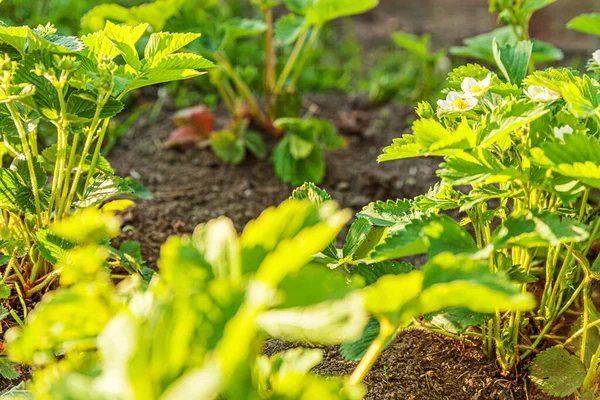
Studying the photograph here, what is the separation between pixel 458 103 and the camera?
3.30 feet

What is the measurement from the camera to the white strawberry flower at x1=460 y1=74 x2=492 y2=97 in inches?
39.3

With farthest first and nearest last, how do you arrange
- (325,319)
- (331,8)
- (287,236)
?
(331,8) < (287,236) < (325,319)

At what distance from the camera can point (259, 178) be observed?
1969mm

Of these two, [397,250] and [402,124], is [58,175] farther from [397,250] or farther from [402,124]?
[402,124]

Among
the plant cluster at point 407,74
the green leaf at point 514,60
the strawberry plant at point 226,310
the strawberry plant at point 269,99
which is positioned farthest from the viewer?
the plant cluster at point 407,74

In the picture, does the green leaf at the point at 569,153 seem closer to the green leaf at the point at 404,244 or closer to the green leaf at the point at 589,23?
the green leaf at the point at 404,244

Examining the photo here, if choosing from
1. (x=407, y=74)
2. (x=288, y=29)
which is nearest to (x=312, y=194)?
(x=288, y=29)

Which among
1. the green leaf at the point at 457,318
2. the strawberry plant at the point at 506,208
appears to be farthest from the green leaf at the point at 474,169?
the green leaf at the point at 457,318

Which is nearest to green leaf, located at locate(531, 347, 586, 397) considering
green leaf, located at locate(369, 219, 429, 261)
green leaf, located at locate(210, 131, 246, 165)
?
green leaf, located at locate(369, 219, 429, 261)

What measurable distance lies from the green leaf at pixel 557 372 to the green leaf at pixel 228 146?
3.65 ft

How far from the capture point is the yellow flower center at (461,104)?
1004 mm

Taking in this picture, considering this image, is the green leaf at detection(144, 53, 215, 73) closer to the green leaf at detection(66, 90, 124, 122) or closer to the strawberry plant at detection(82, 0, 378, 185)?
the green leaf at detection(66, 90, 124, 122)

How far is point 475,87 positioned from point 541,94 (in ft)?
0.32

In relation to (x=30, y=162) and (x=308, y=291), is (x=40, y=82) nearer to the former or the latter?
(x=30, y=162)
